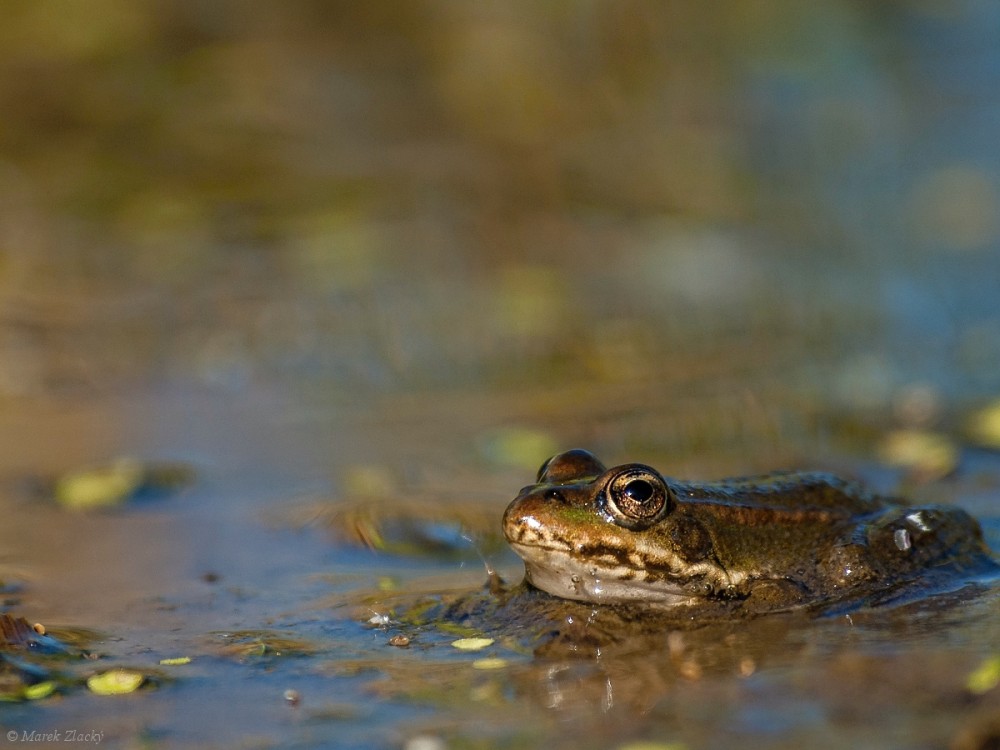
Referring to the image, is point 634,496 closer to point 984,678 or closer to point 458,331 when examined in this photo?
point 984,678

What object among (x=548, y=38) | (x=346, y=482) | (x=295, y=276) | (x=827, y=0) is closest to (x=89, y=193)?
(x=295, y=276)

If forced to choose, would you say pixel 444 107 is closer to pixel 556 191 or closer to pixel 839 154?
pixel 556 191

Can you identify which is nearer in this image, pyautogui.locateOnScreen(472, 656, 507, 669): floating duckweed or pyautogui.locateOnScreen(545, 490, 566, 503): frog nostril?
pyautogui.locateOnScreen(472, 656, 507, 669): floating duckweed

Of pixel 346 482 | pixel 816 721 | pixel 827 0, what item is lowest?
pixel 816 721

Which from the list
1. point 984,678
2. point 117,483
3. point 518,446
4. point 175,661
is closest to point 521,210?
point 518,446

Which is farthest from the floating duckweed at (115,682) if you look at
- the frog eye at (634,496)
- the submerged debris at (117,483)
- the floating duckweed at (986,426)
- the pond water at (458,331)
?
the floating duckweed at (986,426)

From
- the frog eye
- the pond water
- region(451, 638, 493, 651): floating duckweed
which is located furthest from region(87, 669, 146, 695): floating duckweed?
the frog eye

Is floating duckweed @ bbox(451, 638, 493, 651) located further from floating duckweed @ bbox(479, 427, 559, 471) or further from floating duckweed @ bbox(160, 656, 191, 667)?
floating duckweed @ bbox(479, 427, 559, 471)
